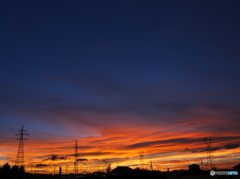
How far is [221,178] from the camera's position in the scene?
89.9 metres

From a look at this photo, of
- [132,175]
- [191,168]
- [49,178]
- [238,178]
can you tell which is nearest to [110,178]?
[132,175]

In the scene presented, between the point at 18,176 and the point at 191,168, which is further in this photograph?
the point at 191,168

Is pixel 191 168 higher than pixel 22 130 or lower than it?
lower

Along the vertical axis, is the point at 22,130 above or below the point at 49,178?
above

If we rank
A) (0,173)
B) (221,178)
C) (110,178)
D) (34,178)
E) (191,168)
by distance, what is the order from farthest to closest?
(191,168) → (34,178) → (110,178) → (221,178) → (0,173)

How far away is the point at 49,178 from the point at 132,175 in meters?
39.7

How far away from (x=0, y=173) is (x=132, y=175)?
1774 inches

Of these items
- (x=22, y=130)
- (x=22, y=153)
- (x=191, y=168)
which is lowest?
(x=191, y=168)

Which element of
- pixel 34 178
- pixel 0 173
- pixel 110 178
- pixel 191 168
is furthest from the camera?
pixel 191 168

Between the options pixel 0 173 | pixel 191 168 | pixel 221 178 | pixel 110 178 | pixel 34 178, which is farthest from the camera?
pixel 191 168

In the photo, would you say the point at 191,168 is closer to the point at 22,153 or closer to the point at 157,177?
the point at 157,177

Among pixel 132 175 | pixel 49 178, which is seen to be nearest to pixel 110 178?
pixel 132 175

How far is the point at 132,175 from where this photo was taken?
316 feet

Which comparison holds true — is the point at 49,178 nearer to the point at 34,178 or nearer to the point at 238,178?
the point at 34,178
